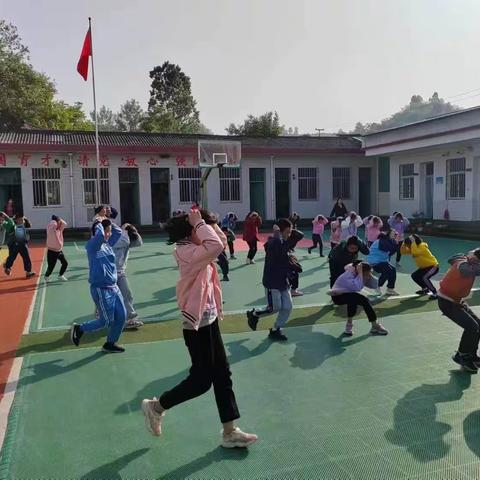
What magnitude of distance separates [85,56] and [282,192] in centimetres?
1174

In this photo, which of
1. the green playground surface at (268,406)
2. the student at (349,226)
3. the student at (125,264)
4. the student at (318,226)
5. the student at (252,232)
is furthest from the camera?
the student at (318,226)

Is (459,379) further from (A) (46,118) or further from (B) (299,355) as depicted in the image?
(A) (46,118)

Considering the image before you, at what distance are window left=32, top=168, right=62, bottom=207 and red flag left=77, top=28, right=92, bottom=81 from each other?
5.34 meters

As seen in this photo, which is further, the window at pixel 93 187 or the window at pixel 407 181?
the window at pixel 407 181

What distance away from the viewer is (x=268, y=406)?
4383 mm

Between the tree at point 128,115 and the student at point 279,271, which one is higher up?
the tree at point 128,115

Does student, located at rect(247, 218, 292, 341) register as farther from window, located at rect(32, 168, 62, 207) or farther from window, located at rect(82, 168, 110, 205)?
window, located at rect(32, 168, 62, 207)

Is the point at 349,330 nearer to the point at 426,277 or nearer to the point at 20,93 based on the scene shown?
the point at 426,277

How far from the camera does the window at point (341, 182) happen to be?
2677 centimetres

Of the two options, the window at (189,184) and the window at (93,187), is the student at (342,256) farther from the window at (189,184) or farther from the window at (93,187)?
the window at (189,184)

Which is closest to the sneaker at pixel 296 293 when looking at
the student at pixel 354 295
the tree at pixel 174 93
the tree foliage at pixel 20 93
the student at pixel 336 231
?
the student at pixel 354 295

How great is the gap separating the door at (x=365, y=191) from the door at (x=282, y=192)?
163 inches

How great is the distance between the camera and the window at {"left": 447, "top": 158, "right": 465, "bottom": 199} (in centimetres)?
1984

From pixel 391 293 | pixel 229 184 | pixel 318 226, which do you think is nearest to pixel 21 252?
pixel 318 226
